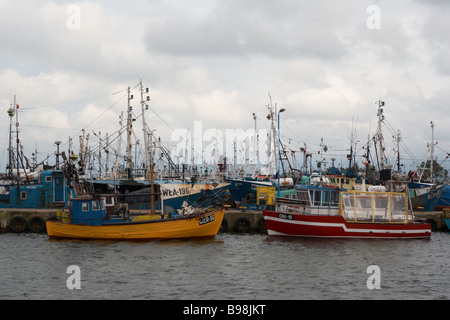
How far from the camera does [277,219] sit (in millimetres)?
41719

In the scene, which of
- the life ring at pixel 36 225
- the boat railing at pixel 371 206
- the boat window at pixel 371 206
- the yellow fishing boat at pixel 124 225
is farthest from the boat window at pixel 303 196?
the life ring at pixel 36 225

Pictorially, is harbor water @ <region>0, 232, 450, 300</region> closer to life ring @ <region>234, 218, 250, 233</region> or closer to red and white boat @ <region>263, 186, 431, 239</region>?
A: red and white boat @ <region>263, 186, 431, 239</region>

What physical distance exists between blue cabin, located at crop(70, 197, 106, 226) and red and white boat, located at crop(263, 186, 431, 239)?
42.7 ft

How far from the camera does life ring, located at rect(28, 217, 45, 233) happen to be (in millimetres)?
46469

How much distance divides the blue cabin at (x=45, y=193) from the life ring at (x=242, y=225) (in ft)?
58.1

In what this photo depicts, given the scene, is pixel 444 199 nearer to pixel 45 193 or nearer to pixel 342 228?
pixel 342 228

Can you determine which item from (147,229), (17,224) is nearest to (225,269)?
(147,229)

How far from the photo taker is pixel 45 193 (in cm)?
5203

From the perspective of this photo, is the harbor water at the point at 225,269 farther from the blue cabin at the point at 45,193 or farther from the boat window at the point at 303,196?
the blue cabin at the point at 45,193

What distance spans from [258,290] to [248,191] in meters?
35.2

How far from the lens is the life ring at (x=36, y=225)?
152 ft

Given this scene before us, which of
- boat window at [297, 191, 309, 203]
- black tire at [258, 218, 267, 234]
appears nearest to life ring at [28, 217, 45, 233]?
black tire at [258, 218, 267, 234]
